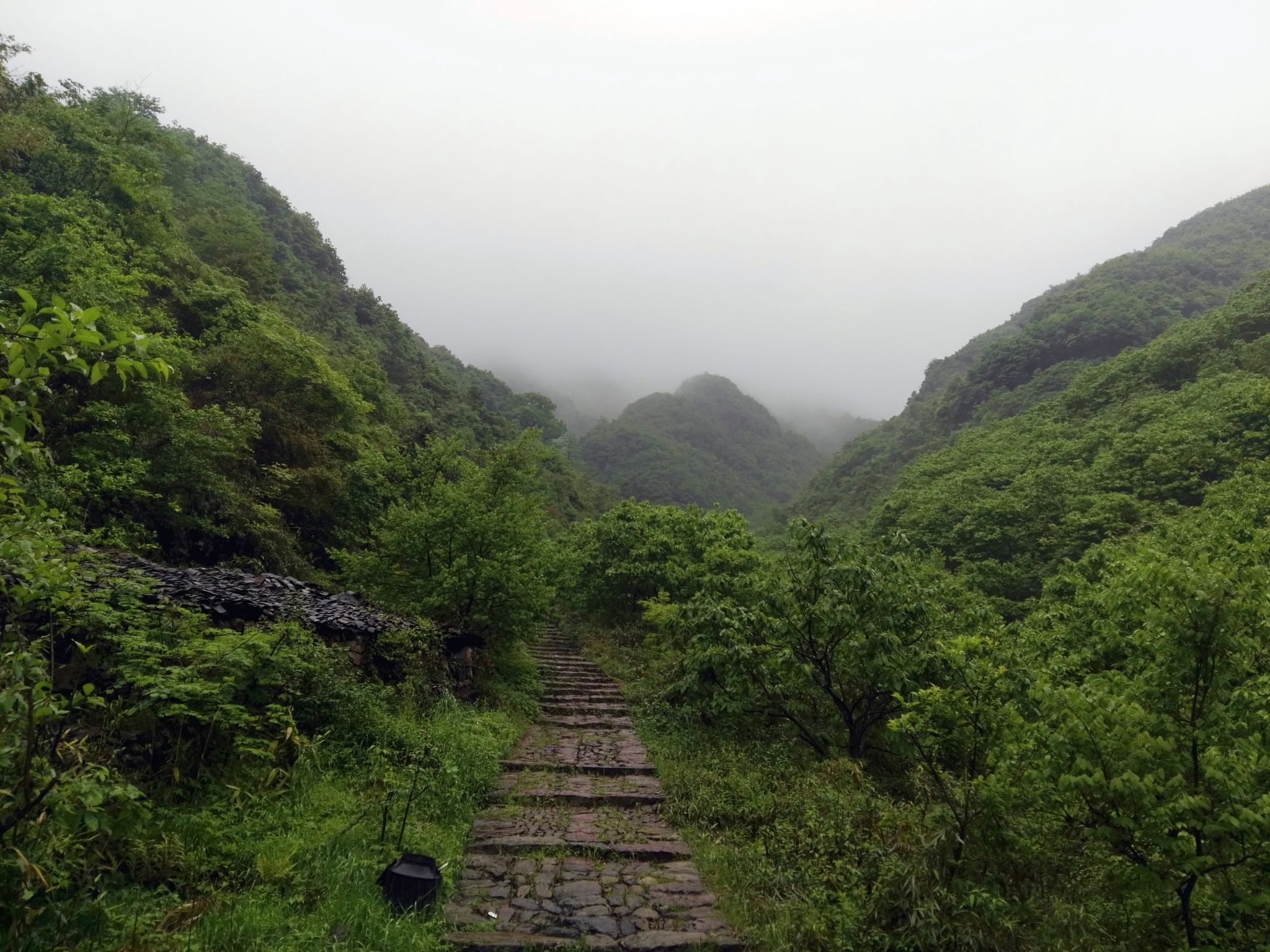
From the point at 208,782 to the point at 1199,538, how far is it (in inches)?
692

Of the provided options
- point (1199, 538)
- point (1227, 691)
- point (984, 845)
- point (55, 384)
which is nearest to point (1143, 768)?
point (1227, 691)

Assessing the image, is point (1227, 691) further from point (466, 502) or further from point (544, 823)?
point (466, 502)

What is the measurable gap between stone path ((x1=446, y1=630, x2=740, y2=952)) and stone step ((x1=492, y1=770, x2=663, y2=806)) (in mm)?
15

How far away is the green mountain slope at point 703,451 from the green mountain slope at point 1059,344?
13.9 meters

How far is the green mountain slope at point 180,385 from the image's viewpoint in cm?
1079

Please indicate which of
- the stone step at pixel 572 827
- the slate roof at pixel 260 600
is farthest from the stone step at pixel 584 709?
the stone step at pixel 572 827

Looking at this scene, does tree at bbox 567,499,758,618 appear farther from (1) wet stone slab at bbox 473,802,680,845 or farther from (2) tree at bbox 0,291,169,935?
(2) tree at bbox 0,291,169,935

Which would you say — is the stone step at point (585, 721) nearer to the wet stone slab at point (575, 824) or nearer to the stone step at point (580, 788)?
the stone step at point (580, 788)

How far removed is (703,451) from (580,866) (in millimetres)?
78832

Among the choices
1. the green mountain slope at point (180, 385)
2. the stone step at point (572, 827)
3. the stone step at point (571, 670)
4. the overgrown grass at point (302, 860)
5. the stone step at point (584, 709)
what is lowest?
the stone step at point (571, 670)

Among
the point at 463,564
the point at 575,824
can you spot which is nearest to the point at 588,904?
the point at 575,824

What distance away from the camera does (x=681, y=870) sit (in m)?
5.77

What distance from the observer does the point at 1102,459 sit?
24.5m

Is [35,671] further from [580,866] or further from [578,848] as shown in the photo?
[578,848]
